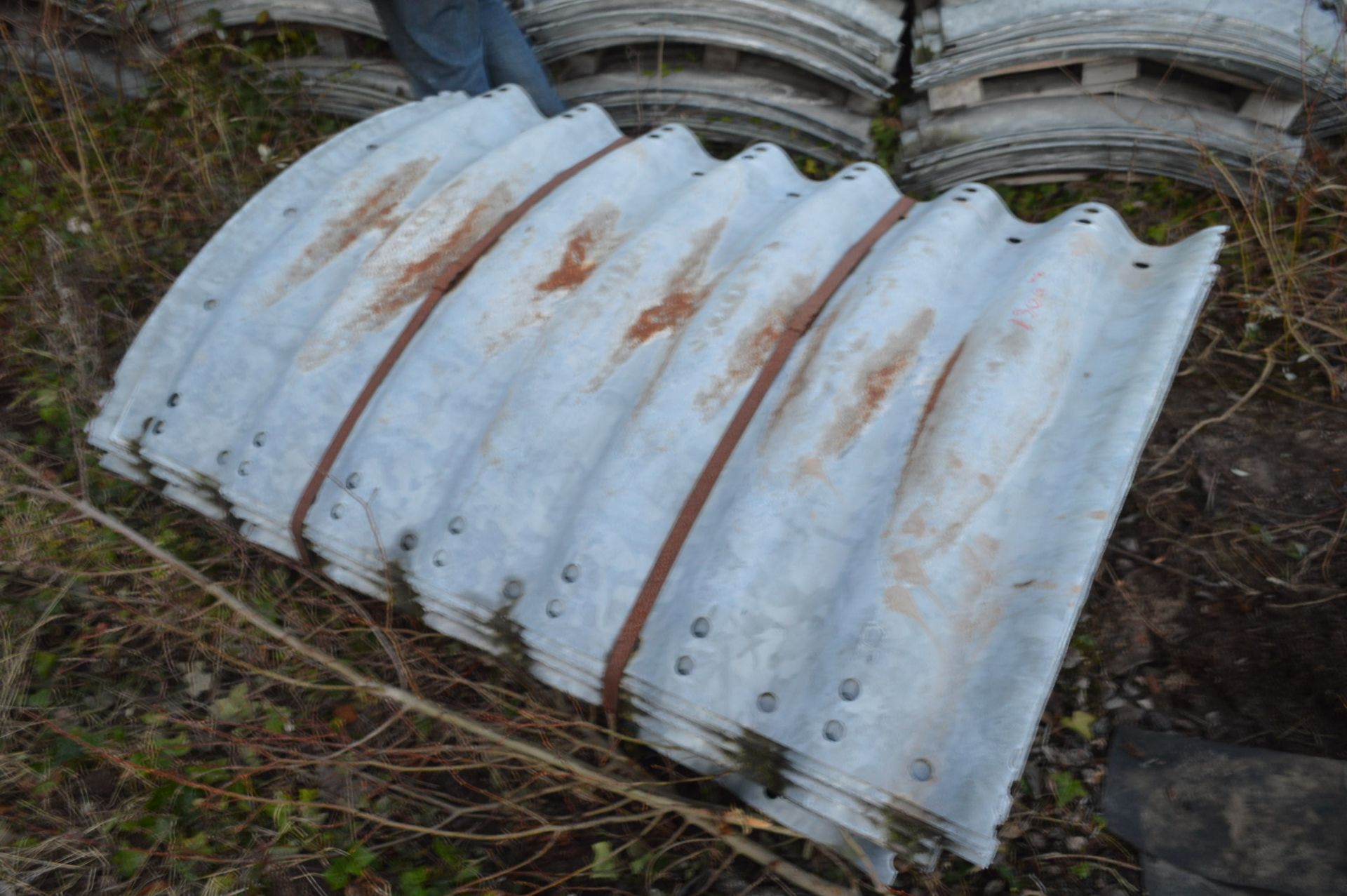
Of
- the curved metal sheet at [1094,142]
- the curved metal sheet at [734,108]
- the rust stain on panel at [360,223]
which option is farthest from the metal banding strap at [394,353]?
the curved metal sheet at [1094,142]

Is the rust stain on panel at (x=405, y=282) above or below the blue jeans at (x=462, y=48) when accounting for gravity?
below

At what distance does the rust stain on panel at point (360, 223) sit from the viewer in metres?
2.55

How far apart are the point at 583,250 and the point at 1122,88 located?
2.35 metres

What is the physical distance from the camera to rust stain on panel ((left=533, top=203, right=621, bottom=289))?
237cm

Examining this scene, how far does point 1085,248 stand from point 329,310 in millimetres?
2079

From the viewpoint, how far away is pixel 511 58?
3.63 metres

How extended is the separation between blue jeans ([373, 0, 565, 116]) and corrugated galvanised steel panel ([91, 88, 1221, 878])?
836 millimetres

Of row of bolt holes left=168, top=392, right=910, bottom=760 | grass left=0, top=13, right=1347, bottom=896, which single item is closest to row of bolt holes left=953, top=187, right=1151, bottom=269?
grass left=0, top=13, right=1347, bottom=896

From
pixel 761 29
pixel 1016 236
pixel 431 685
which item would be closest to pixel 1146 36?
pixel 1016 236

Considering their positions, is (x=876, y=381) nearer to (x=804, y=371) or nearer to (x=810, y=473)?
(x=804, y=371)

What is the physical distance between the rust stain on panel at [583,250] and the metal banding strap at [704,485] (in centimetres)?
65

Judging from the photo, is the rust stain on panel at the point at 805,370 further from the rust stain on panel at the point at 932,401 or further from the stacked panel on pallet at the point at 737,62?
the stacked panel on pallet at the point at 737,62

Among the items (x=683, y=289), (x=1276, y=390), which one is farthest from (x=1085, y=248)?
(x=1276, y=390)

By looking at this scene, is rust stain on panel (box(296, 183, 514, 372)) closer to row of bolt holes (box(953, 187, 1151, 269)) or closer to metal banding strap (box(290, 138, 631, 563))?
metal banding strap (box(290, 138, 631, 563))
